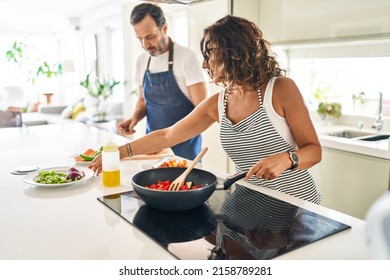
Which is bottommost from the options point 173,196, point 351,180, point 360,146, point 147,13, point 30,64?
point 351,180

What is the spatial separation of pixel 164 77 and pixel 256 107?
0.89 meters

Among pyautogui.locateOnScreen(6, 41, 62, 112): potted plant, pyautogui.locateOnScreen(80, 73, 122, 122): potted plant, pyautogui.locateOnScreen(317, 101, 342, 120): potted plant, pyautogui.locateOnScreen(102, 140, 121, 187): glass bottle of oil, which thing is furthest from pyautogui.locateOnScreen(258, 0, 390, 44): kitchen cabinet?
pyautogui.locateOnScreen(6, 41, 62, 112): potted plant

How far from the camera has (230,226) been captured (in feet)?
3.06

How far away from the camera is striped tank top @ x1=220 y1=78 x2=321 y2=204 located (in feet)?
4.53

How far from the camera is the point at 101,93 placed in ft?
20.0

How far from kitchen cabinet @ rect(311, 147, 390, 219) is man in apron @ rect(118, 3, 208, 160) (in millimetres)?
799

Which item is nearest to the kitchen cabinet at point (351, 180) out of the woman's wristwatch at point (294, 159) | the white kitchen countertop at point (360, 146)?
the white kitchen countertop at point (360, 146)

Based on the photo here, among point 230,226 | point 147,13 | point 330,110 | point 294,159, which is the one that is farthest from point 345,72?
point 230,226

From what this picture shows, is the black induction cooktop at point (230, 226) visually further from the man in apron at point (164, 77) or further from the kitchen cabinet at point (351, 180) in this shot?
the kitchen cabinet at point (351, 180)

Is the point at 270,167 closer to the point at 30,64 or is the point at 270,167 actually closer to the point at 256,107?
the point at 256,107

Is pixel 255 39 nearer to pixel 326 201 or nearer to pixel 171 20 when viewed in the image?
pixel 326 201

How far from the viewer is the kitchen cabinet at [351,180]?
2.05 m

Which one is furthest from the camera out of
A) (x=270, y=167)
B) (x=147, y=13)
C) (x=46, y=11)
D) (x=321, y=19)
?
(x=46, y=11)

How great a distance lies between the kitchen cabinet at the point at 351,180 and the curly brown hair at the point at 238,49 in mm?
1037
